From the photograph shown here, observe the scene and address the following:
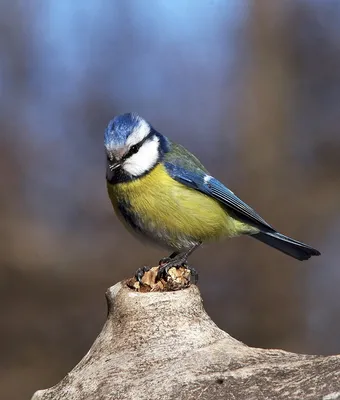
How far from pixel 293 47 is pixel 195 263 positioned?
2.25 m

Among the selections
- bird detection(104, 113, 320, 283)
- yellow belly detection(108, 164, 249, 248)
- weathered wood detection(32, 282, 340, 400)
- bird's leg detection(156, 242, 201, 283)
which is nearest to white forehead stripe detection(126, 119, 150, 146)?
bird detection(104, 113, 320, 283)

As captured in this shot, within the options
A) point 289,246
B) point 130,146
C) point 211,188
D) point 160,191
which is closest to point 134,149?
point 130,146

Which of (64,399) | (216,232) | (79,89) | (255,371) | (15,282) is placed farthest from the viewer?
(79,89)

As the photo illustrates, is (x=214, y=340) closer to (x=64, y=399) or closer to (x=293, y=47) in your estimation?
(x=64, y=399)

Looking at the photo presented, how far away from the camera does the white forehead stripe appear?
2595 mm

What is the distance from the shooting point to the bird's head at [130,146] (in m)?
2.55

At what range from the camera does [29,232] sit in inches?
243

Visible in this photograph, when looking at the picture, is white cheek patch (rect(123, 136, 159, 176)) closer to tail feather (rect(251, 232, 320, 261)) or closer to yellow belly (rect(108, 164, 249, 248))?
yellow belly (rect(108, 164, 249, 248))

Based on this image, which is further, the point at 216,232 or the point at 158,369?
the point at 216,232

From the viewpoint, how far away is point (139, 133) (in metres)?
2.66

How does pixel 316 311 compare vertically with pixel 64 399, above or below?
above

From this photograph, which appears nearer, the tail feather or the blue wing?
the blue wing

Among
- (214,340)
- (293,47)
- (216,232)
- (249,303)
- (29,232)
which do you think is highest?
(293,47)

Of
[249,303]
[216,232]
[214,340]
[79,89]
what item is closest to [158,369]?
[214,340]
